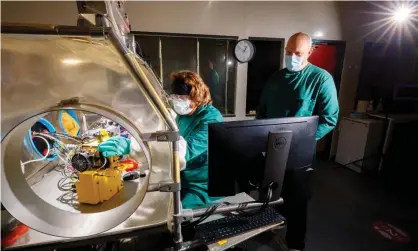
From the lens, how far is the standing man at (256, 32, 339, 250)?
1574 mm

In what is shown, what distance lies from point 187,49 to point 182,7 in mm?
800

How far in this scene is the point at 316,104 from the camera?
1.72 metres

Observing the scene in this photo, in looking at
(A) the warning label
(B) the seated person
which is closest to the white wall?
(B) the seated person

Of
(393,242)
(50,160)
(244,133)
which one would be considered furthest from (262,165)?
(393,242)

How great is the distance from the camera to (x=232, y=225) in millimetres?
909

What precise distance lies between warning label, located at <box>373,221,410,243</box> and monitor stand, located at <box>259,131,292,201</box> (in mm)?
2115

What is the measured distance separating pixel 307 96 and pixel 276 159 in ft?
3.43

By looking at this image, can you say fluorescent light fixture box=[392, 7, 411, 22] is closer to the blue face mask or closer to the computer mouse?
the blue face mask

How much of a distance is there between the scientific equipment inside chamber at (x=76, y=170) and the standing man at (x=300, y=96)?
3.54 ft

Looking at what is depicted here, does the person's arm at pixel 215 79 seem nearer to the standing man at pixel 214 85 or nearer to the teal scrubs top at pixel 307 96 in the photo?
the standing man at pixel 214 85

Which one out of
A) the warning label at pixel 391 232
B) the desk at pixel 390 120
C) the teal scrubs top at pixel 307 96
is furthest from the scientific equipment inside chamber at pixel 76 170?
the desk at pixel 390 120

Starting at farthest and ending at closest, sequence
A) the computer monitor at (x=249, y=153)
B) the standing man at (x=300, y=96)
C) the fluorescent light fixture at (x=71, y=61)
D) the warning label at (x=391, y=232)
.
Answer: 1. the warning label at (x=391, y=232)
2. the standing man at (x=300, y=96)
3. the computer monitor at (x=249, y=153)
4. the fluorescent light fixture at (x=71, y=61)

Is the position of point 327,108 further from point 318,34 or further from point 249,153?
point 318,34

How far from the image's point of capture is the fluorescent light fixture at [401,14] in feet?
10.2
